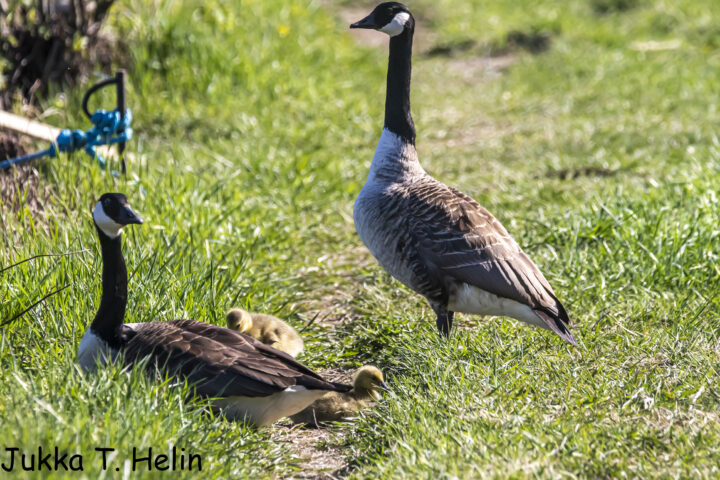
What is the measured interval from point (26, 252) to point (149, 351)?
1.39 metres

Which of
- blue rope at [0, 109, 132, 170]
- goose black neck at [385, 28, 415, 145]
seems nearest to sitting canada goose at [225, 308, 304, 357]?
goose black neck at [385, 28, 415, 145]

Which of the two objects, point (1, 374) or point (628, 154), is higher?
point (1, 374)

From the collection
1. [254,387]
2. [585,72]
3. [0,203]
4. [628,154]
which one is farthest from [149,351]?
[585,72]

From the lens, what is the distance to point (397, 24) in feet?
16.7

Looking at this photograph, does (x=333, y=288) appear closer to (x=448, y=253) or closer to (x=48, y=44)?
(x=448, y=253)

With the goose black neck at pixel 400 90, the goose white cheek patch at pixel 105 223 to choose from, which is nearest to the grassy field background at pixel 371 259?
the goose white cheek patch at pixel 105 223

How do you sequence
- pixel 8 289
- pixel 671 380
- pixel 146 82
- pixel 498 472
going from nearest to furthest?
pixel 498 472
pixel 671 380
pixel 8 289
pixel 146 82

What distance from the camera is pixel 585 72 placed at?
11.2 meters

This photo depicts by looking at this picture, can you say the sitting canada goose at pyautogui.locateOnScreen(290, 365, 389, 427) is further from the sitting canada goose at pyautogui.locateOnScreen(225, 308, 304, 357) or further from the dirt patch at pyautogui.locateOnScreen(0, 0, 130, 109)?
the dirt patch at pyautogui.locateOnScreen(0, 0, 130, 109)

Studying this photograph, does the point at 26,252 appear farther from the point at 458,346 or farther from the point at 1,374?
the point at 458,346

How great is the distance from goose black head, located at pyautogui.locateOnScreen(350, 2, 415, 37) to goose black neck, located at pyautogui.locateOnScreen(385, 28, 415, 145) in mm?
70

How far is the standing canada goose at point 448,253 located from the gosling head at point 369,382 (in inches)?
24.1

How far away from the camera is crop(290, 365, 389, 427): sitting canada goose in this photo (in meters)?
4.17

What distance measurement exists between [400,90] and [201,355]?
88.0 inches
